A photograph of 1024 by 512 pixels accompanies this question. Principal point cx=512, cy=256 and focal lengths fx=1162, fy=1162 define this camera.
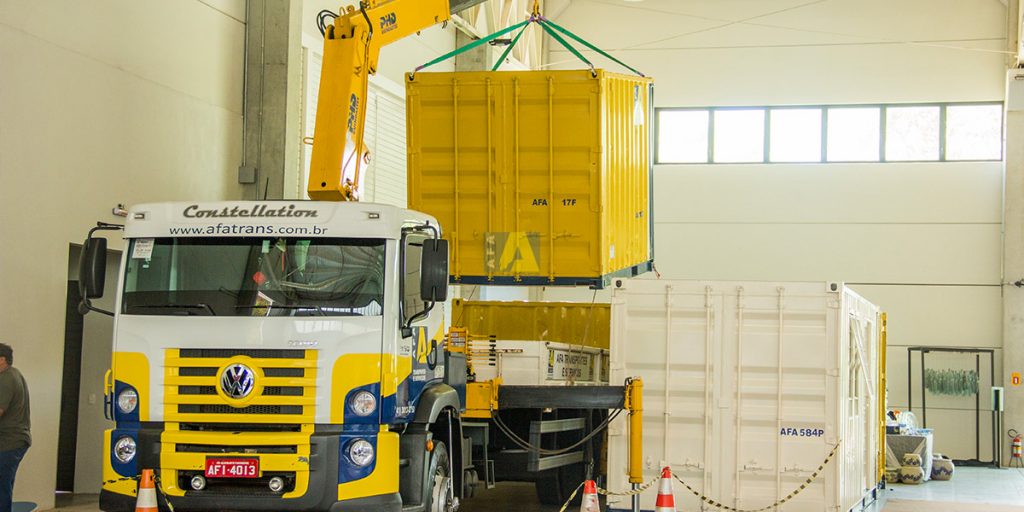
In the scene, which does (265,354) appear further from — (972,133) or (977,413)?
(972,133)

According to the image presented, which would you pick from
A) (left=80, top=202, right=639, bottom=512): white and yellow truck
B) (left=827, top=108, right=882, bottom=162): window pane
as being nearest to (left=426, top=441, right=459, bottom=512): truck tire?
(left=80, top=202, right=639, bottom=512): white and yellow truck

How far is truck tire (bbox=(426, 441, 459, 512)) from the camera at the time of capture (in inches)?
369

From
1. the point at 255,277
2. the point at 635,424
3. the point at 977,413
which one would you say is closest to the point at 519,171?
the point at 635,424

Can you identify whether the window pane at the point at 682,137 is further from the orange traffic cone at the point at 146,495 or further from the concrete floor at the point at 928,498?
the orange traffic cone at the point at 146,495

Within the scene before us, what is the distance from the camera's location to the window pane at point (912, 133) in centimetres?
2684

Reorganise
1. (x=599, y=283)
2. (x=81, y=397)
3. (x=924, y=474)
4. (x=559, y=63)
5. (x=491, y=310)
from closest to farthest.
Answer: (x=599, y=283)
(x=81, y=397)
(x=491, y=310)
(x=924, y=474)
(x=559, y=63)

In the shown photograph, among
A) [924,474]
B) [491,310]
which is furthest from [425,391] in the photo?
[924,474]

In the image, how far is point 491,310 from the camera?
15.8m

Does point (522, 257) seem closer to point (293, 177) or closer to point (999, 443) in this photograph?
point (293, 177)

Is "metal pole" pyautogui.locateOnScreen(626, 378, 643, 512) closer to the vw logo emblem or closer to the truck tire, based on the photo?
the truck tire

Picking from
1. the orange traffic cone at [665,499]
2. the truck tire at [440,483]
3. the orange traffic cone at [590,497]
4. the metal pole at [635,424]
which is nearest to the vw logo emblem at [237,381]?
the truck tire at [440,483]

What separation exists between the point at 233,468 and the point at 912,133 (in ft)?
72.7

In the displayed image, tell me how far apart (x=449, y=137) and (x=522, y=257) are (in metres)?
1.66

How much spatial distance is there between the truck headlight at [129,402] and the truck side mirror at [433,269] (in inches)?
88.4
